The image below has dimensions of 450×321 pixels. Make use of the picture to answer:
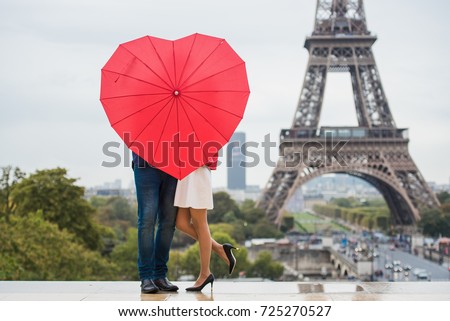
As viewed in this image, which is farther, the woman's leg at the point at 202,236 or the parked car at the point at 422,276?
the parked car at the point at 422,276

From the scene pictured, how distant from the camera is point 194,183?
568 centimetres

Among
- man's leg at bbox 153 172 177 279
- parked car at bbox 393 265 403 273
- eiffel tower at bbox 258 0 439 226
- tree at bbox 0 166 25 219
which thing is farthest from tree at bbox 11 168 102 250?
man's leg at bbox 153 172 177 279

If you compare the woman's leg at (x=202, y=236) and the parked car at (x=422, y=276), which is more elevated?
the woman's leg at (x=202, y=236)

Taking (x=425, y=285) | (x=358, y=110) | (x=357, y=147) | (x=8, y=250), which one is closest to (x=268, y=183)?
(x=357, y=147)

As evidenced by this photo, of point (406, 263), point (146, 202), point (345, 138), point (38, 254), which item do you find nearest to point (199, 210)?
point (146, 202)

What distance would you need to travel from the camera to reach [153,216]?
5.71 m

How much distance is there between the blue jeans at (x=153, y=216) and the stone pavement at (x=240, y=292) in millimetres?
262

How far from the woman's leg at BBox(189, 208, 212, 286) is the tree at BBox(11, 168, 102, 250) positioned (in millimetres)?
21776

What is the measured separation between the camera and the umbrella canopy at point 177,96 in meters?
5.51

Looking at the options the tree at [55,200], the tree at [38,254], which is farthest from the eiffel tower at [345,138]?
the tree at [38,254]

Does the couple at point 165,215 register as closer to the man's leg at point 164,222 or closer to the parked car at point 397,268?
the man's leg at point 164,222

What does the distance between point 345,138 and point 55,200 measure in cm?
2076
